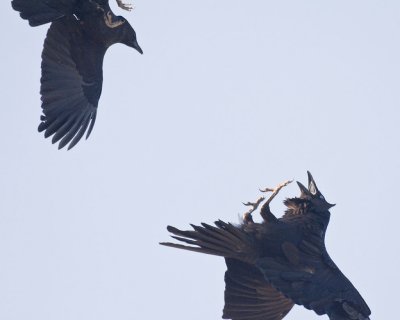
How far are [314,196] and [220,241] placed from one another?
1.34 meters

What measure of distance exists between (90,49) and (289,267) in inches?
139

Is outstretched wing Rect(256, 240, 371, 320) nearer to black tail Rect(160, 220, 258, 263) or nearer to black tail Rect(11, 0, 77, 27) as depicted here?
black tail Rect(160, 220, 258, 263)

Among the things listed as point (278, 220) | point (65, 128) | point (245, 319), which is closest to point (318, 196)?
point (278, 220)

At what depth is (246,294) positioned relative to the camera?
13.8 metres

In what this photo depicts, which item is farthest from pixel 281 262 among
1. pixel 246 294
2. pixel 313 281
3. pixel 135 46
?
pixel 135 46

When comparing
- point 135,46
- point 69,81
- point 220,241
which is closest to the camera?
point 220,241

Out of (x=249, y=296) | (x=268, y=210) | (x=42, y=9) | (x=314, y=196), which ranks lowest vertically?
(x=249, y=296)

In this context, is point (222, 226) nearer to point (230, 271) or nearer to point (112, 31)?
point (230, 271)

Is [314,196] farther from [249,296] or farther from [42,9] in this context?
[42,9]

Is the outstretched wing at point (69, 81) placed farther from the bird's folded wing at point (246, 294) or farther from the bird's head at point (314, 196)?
the bird's head at point (314, 196)

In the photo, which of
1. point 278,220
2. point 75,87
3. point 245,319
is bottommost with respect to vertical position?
point 245,319

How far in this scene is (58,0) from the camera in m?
14.9

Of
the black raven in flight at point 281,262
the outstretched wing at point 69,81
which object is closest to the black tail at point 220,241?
the black raven in flight at point 281,262

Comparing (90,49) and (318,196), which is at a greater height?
(90,49)
